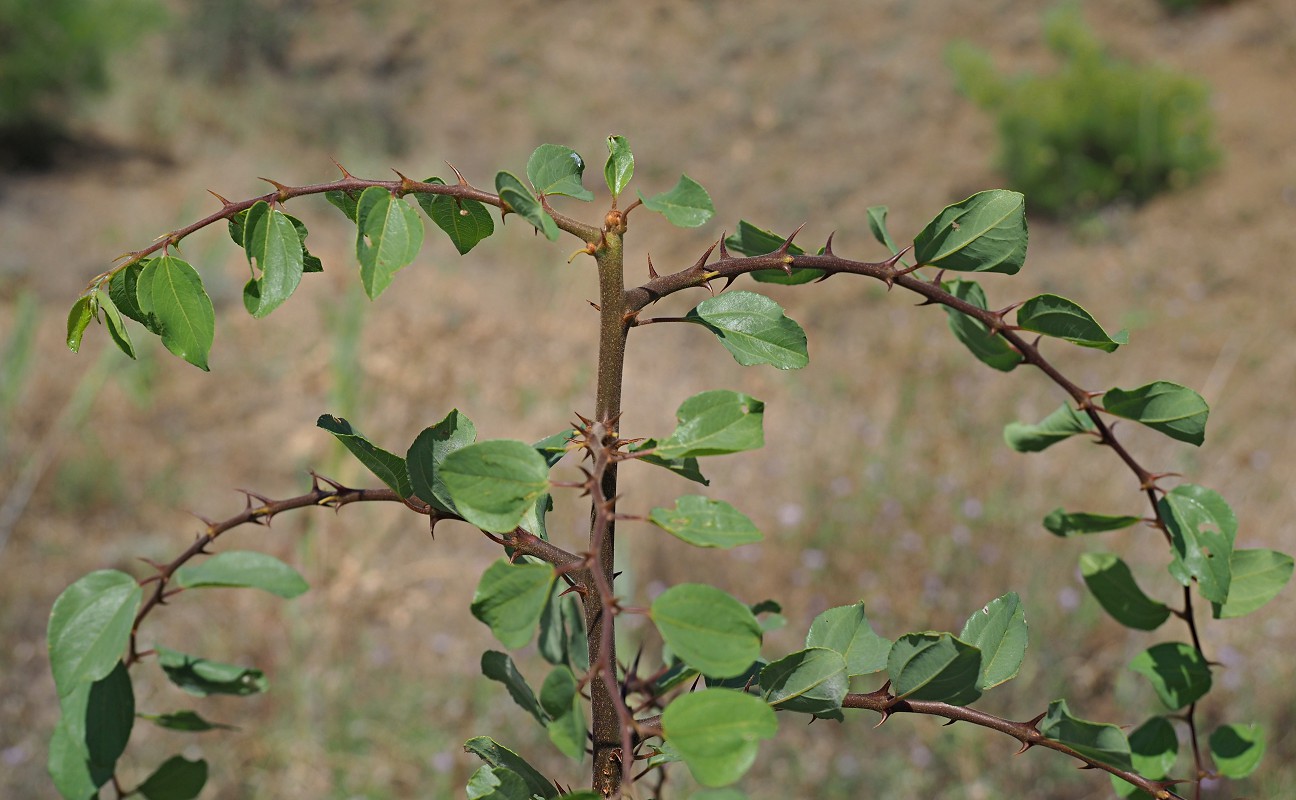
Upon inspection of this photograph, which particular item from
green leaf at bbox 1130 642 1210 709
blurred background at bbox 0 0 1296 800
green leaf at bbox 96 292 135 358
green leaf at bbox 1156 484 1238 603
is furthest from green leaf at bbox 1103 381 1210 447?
blurred background at bbox 0 0 1296 800

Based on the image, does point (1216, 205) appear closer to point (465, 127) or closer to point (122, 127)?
point (465, 127)

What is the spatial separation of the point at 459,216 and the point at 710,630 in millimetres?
237

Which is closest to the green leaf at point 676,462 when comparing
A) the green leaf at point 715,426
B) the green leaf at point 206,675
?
the green leaf at point 715,426

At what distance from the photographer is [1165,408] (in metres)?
0.51

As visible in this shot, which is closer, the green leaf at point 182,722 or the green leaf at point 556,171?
the green leaf at point 556,171

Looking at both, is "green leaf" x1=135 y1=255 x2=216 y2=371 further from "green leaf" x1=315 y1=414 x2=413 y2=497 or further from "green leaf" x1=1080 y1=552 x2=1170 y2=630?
"green leaf" x1=1080 y1=552 x2=1170 y2=630

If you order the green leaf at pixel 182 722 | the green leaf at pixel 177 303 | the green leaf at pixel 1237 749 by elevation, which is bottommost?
the green leaf at pixel 1237 749

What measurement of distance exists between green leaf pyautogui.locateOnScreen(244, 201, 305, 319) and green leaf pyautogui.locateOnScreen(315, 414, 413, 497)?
6 cm

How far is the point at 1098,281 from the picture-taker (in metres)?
4.29

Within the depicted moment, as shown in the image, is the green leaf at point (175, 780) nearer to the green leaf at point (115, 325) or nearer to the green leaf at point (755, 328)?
the green leaf at point (115, 325)

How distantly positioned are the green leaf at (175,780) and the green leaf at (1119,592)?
0.55 meters

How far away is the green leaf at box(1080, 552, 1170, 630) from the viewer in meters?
0.60

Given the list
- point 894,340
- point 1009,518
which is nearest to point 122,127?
point 894,340

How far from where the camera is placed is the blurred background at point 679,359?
6.73 ft
